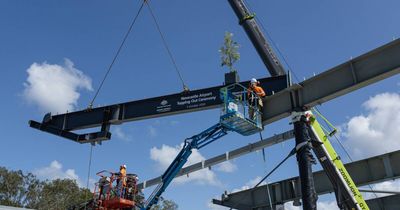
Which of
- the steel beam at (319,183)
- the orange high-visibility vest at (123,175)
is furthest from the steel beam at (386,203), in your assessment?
the orange high-visibility vest at (123,175)

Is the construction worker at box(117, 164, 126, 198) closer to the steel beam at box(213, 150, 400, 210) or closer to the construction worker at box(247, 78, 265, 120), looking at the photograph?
the construction worker at box(247, 78, 265, 120)

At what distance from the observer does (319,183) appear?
17.9 metres

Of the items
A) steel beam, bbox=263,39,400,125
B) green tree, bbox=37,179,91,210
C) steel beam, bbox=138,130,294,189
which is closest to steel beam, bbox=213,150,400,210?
steel beam, bbox=138,130,294,189

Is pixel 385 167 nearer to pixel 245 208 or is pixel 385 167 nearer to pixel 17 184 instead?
pixel 245 208

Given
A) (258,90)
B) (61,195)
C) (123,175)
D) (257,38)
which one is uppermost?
(257,38)

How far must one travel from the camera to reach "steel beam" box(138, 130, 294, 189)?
1495cm

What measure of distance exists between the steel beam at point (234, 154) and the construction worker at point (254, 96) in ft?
5.98

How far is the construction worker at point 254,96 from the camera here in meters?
13.5

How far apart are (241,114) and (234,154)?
4525mm

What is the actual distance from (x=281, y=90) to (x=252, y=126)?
2.12m

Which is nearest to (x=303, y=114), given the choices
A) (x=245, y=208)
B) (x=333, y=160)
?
(x=333, y=160)

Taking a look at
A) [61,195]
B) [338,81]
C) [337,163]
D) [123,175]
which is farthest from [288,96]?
[61,195]

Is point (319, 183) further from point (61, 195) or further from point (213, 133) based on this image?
point (61, 195)

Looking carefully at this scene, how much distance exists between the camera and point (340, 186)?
11906 millimetres
